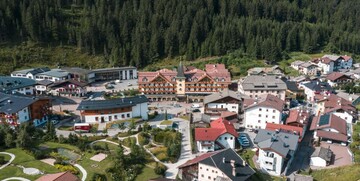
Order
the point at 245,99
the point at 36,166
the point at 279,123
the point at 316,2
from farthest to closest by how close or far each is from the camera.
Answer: the point at 316,2
the point at 245,99
the point at 279,123
the point at 36,166

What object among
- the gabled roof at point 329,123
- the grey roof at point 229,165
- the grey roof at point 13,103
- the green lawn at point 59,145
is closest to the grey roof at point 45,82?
the grey roof at point 13,103

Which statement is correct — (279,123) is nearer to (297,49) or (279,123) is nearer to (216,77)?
(216,77)

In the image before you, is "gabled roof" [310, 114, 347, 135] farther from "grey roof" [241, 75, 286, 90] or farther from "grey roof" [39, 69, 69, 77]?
"grey roof" [39, 69, 69, 77]

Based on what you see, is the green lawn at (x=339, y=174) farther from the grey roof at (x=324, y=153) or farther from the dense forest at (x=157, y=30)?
the dense forest at (x=157, y=30)

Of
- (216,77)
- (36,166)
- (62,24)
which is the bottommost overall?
(36,166)

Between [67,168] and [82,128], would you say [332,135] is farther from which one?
[82,128]

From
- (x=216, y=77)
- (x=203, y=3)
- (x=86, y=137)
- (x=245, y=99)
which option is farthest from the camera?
Result: (x=203, y=3)

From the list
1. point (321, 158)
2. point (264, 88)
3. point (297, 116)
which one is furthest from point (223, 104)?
point (321, 158)

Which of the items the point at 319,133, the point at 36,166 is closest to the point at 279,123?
the point at 319,133
